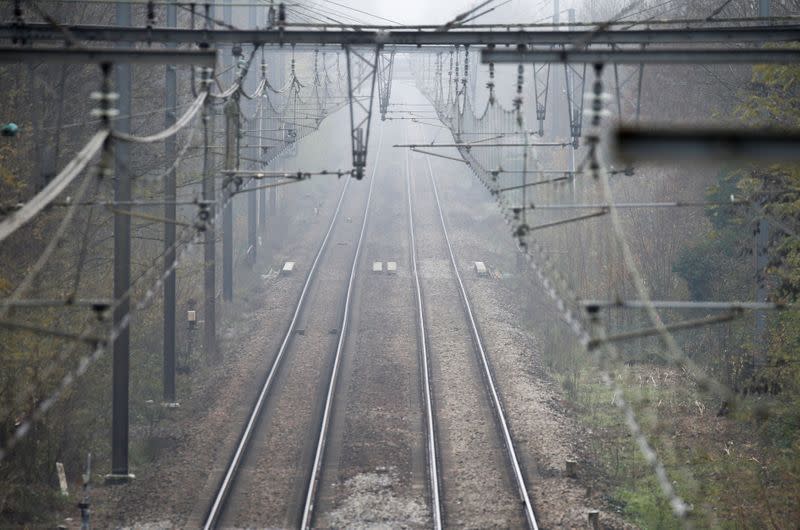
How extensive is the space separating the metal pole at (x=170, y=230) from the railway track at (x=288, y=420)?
1616 millimetres

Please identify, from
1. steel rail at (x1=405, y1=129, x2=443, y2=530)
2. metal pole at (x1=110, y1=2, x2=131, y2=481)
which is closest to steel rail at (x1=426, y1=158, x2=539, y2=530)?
steel rail at (x1=405, y1=129, x2=443, y2=530)

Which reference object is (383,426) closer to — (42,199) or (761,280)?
(761,280)

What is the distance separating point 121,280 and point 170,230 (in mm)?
2615

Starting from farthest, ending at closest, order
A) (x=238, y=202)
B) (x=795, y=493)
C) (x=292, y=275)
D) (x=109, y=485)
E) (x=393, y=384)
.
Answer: (x=238, y=202), (x=292, y=275), (x=393, y=384), (x=109, y=485), (x=795, y=493)

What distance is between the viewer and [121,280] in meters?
14.2

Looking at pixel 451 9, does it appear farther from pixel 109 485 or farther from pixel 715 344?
pixel 109 485

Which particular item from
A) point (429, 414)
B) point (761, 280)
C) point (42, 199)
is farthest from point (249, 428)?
point (42, 199)

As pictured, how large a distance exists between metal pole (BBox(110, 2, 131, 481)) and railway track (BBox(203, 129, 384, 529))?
154cm

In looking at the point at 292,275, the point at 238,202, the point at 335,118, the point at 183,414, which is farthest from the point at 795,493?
the point at 335,118

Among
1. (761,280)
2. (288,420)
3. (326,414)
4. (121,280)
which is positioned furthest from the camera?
(326,414)

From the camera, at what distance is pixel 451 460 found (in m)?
15.0

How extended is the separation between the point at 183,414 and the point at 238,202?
23.6m

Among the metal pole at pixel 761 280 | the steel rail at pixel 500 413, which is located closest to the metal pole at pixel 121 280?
the steel rail at pixel 500 413

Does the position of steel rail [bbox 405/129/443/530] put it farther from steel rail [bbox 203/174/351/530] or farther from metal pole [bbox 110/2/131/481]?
metal pole [bbox 110/2/131/481]
